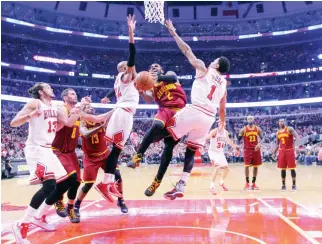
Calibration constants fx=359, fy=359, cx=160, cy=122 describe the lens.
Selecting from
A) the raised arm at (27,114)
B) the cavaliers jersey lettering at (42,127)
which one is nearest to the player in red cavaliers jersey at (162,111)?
the cavaliers jersey lettering at (42,127)

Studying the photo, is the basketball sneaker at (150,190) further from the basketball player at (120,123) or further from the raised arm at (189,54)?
the raised arm at (189,54)

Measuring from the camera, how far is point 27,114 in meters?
4.87

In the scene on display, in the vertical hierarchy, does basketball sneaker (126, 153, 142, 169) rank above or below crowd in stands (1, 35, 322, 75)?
below

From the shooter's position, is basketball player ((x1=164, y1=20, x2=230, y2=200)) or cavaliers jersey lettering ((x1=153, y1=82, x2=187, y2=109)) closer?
basketball player ((x1=164, y1=20, x2=230, y2=200))

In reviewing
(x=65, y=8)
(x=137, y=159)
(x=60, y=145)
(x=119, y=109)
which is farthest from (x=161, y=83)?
(x=65, y=8)

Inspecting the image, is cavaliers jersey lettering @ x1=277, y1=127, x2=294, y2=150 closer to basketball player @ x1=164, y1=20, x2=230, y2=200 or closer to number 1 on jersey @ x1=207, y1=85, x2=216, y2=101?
basketball player @ x1=164, y1=20, x2=230, y2=200

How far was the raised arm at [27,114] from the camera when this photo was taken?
4.78 m

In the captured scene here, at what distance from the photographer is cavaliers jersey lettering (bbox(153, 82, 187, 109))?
18.8ft

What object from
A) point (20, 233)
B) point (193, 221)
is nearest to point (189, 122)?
point (193, 221)

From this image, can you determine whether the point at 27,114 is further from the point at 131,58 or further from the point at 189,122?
the point at 189,122

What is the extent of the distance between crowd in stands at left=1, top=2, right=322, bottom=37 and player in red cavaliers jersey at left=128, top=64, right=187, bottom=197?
29102 mm

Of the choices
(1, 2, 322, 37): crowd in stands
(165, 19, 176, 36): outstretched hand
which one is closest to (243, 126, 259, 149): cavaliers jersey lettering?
→ (165, 19, 176, 36): outstretched hand

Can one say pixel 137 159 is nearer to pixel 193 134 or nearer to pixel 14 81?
pixel 193 134

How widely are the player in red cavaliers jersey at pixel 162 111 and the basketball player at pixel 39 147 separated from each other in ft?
3.95
